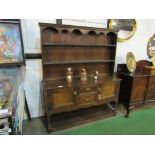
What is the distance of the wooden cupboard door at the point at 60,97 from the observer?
1.89m

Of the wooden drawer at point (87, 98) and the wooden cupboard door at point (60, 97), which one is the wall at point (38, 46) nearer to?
the wooden cupboard door at point (60, 97)

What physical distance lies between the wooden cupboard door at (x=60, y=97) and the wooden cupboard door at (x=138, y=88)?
1.20 meters

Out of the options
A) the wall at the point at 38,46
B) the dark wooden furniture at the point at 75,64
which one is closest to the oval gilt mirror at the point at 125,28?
the wall at the point at 38,46

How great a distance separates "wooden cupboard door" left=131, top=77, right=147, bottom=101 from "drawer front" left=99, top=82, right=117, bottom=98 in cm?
37

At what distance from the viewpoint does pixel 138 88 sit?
2467mm

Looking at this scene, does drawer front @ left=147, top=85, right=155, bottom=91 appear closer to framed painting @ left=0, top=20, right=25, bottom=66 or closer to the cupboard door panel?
the cupboard door panel

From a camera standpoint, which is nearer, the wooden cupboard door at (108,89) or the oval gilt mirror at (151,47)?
the wooden cupboard door at (108,89)

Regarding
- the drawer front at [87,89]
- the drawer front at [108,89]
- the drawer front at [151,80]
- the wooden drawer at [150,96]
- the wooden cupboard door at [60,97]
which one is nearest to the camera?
the wooden cupboard door at [60,97]

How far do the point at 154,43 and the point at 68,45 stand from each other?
7.27 ft

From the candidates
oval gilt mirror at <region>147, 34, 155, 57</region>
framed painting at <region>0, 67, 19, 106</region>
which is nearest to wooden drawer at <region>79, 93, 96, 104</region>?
framed painting at <region>0, 67, 19, 106</region>

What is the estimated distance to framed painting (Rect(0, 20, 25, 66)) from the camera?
1788 millimetres

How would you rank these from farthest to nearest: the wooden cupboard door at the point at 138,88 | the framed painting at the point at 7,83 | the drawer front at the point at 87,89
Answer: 1. the wooden cupboard door at the point at 138,88
2. the drawer front at the point at 87,89
3. the framed painting at the point at 7,83
